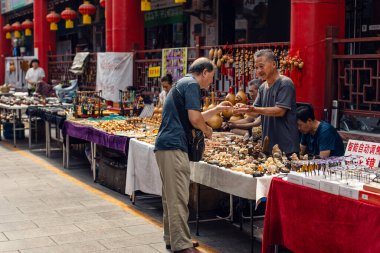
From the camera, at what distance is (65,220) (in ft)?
25.3

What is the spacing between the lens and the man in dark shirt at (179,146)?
5.88 meters

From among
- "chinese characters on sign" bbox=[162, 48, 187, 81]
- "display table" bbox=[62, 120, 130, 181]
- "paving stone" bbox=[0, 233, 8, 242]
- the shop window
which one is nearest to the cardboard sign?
"chinese characters on sign" bbox=[162, 48, 187, 81]

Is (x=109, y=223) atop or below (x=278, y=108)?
below

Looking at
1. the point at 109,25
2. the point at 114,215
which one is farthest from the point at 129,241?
the point at 109,25

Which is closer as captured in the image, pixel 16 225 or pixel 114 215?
pixel 16 225

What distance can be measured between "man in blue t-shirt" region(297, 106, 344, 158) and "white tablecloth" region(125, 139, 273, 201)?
3.39ft

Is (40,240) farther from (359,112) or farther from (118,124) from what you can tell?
(359,112)

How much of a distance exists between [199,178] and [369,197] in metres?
2.56

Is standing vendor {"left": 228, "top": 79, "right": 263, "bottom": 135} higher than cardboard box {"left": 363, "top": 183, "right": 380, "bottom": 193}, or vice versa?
standing vendor {"left": 228, "top": 79, "right": 263, "bottom": 135}

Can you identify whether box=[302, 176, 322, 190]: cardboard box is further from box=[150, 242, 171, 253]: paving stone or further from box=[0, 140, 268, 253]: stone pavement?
box=[150, 242, 171, 253]: paving stone

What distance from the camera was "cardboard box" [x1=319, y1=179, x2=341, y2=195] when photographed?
4.79 meters

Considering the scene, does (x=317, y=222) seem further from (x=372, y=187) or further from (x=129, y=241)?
(x=129, y=241)

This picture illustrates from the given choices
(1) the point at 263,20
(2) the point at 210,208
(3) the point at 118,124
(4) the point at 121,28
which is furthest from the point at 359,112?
(4) the point at 121,28

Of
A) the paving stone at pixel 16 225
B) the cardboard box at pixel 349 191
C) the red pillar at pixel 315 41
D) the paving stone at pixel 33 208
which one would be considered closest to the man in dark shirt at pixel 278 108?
the red pillar at pixel 315 41
